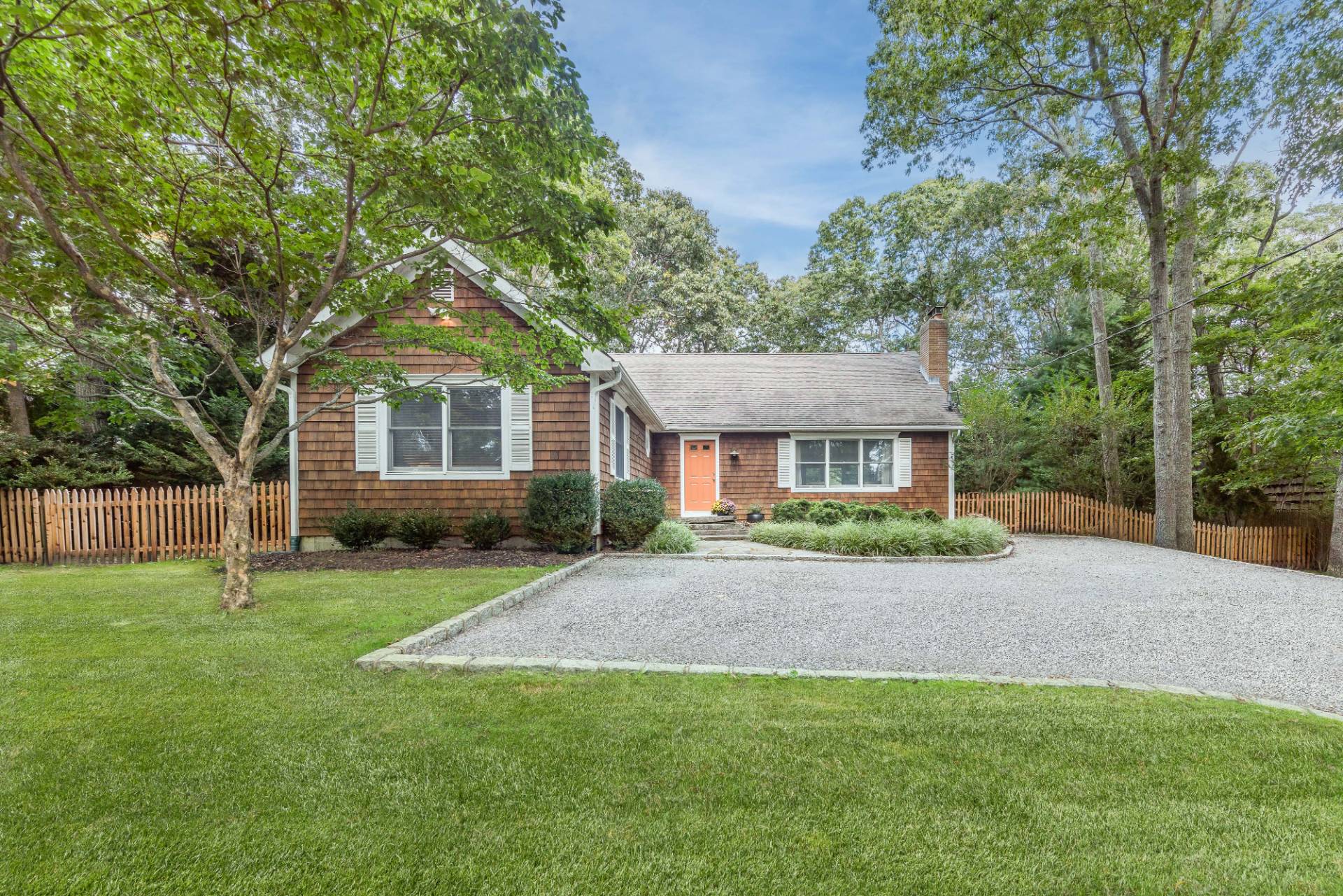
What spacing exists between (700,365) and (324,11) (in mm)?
13613

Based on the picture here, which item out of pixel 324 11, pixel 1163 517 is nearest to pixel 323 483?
pixel 324 11

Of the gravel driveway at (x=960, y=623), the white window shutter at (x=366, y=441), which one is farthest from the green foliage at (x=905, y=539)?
the white window shutter at (x=366, y=441)

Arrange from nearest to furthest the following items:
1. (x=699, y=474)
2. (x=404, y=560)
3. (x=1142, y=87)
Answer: (x=404, y=560) → (x=1142, y=87) → (x=699, y=474)

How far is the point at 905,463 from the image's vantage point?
14109 millimetres

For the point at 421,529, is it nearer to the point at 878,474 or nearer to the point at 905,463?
the point at 878,474

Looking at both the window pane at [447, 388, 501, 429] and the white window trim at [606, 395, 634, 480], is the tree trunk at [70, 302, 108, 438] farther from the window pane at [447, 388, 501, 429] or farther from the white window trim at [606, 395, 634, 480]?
the white window trim at [606, 395, 634, 480]

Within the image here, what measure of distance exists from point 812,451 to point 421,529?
31.3 feet

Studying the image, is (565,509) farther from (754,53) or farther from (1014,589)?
(754,53)

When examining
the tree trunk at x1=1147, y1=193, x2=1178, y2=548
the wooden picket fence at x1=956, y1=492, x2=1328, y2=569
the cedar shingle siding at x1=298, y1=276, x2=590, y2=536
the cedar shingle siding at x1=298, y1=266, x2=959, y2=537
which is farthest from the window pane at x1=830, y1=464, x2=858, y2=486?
the cedar shingle siding at x1=298, y1=276, x2=590, y2=536

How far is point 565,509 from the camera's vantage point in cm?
834

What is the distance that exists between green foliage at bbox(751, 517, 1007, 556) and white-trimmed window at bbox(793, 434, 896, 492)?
4.05 m

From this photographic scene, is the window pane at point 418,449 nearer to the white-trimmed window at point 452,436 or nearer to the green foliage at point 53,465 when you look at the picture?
the white-trimmed window at point 452,436

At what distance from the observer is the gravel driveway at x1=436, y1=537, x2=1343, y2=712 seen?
12.4ft

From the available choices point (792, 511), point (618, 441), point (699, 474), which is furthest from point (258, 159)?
point (792, 511)
